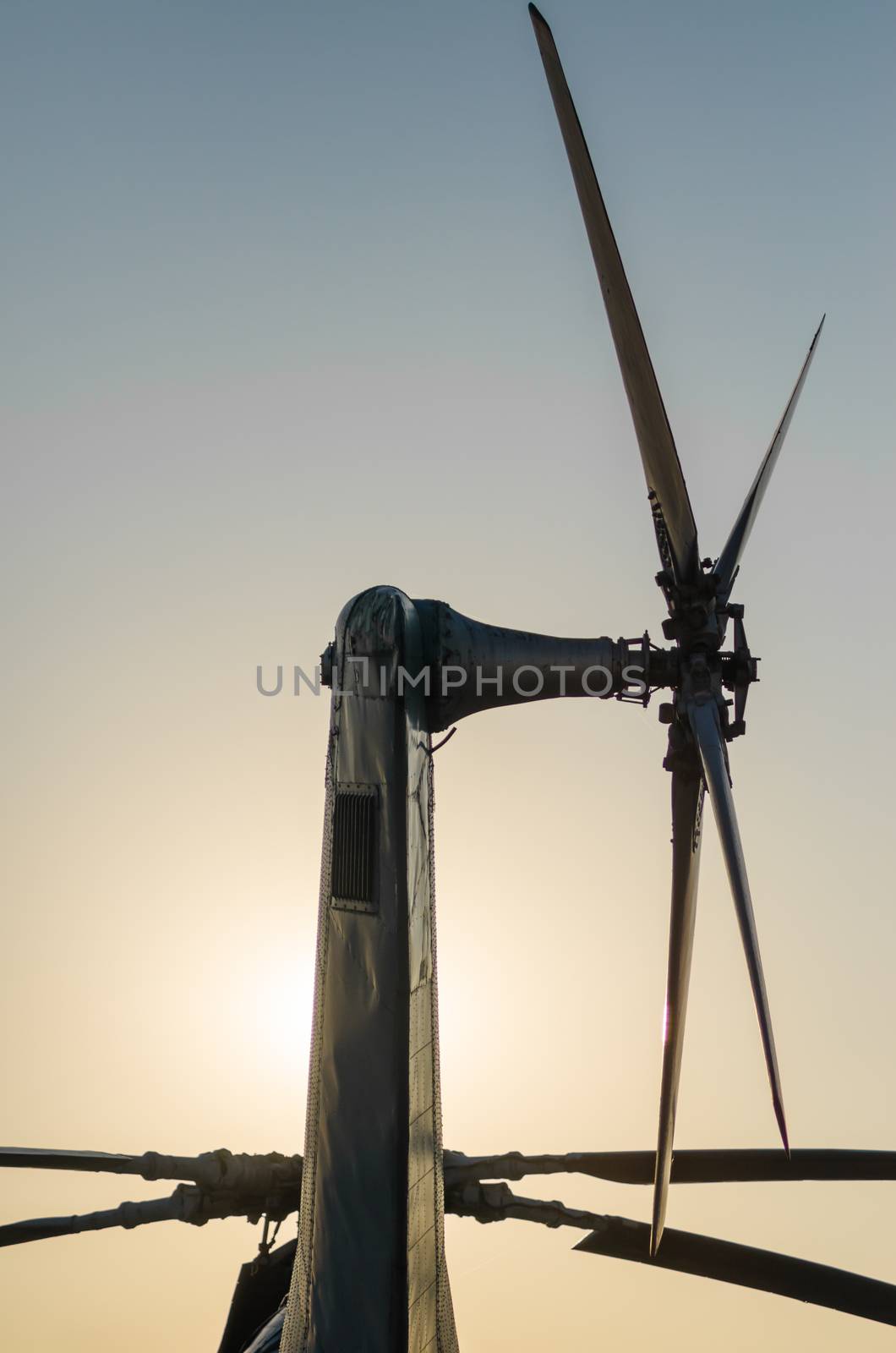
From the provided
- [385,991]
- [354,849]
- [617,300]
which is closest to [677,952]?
[385,991]

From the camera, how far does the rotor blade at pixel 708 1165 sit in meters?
14.2

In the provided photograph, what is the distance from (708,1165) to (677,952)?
3.22m

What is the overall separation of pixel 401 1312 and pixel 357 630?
6.98 m

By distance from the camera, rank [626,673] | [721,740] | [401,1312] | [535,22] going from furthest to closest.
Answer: [626,673] → [721,740] → [535,22] → [401,1312]

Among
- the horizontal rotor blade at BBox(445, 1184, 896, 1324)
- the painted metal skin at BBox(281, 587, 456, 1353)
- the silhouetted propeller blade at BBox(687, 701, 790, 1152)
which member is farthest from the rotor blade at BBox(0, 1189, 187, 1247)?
the silhouetted propeller blade at BBox(687, 701, 790, 1152)

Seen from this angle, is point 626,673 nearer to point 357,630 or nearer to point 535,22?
point 357,630

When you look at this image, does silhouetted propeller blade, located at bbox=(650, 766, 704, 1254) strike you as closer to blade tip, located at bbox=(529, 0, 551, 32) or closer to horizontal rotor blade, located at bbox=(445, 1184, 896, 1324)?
horizontal rotor blade, located at bbox=(445, 1184, 896, 1324)

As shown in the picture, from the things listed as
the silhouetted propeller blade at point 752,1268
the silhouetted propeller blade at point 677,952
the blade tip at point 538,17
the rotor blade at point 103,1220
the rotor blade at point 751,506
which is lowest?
the silhouetted propeller blade at point 752,1268

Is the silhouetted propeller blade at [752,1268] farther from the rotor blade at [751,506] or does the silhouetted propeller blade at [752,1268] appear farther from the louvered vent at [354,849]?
the rotor blade at [751,506]

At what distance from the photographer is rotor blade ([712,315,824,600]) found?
48.9 feet

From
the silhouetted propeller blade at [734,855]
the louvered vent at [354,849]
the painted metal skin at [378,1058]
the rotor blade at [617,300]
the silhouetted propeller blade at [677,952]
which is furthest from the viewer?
the louvered vent at [354,849]

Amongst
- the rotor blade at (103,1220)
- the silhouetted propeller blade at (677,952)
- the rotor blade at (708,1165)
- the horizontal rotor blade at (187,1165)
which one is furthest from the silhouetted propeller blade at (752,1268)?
the rotor blade at (103,1220)

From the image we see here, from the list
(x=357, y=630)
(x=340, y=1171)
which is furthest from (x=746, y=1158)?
(x=357, y=630)

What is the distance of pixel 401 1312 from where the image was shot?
11906 millimetres
